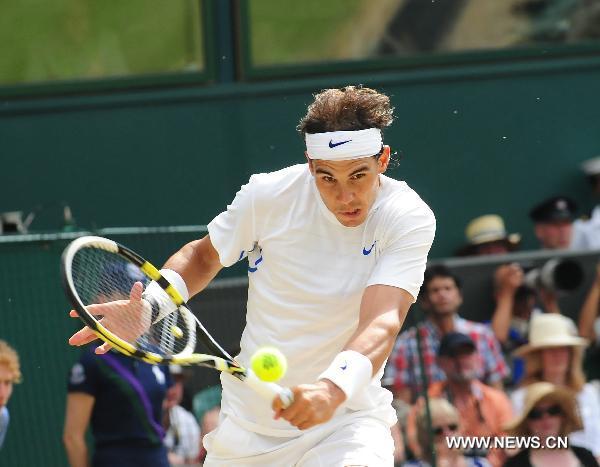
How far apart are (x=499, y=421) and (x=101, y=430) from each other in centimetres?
206

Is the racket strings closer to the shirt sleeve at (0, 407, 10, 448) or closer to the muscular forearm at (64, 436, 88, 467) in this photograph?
the muscular forearm at (64, 436, 88, 467)

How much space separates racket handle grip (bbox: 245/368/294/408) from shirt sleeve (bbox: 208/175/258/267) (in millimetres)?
820

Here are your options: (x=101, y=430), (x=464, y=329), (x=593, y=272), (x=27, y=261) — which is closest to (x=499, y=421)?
(x=464, y=329)

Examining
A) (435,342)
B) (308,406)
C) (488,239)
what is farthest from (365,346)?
(488,239)

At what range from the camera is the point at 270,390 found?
4043mm

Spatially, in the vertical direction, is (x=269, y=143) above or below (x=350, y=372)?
above

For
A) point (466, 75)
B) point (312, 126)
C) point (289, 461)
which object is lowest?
point (289, 461)

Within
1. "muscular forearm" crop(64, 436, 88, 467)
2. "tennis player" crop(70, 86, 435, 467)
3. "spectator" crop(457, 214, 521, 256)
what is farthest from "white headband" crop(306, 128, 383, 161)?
"spectator" crop(457, 214, 521, 256)

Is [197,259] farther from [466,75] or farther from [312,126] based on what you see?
[466,75]

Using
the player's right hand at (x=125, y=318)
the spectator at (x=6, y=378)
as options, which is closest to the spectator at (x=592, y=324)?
the spectator at (x=6, y=378)

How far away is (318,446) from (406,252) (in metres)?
0.71

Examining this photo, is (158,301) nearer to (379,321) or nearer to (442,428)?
(379,321)

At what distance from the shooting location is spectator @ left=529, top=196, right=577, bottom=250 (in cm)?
895

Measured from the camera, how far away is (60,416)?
283 inches
